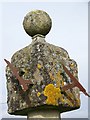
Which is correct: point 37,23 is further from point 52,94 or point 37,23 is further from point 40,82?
point 52,94

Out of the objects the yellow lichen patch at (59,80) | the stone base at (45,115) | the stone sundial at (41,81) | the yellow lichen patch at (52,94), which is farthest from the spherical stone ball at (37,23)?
→ the stone base at (45,115)

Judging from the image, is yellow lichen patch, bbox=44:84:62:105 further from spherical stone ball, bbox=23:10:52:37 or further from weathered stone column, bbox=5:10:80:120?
spherical stone ball, bbox=23:10:52:37

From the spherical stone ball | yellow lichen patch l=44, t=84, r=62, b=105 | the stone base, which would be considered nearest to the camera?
yellow lichen patch l=44, t=84, r=62, b=105

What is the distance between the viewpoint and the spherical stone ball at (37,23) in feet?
32.4

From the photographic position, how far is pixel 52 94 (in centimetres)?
910

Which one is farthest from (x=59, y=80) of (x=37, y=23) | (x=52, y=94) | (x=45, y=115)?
(x=37, y=23)

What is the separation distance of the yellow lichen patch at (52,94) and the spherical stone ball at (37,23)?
136cm

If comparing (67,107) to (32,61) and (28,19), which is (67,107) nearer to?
(32,61)

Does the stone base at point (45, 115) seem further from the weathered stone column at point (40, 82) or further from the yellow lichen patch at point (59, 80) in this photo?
the yellow lichen patch at point (59, 80)

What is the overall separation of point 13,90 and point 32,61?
67cm

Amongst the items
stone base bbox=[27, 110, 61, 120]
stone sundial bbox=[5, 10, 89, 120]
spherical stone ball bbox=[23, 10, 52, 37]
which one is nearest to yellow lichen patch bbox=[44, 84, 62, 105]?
stone sundial bbox=[5, 10, 89, 120]

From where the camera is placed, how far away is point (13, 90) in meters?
9.37

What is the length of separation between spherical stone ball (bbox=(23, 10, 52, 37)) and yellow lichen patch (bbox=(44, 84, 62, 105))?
4.48 feet

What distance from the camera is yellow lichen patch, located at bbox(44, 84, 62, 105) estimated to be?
29.6ft
